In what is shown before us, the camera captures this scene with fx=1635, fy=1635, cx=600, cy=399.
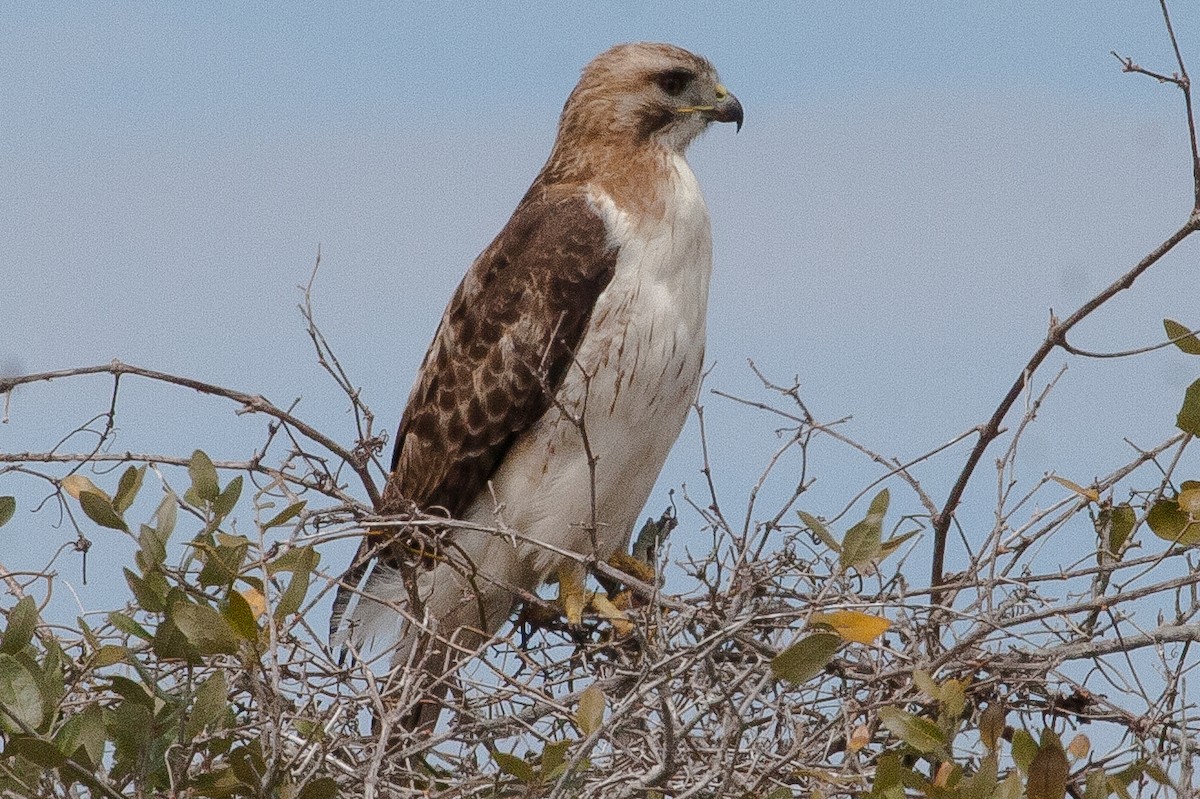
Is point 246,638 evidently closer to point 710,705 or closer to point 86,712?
point 86,712

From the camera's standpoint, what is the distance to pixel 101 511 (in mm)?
3309

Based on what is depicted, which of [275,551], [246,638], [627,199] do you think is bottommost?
[246,638]

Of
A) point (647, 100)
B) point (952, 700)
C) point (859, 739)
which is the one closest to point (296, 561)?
point (859, 739)

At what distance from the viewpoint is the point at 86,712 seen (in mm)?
3070

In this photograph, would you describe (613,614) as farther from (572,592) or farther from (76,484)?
(76,484)

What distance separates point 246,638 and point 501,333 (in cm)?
199

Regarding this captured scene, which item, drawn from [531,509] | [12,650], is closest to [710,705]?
[12,650]

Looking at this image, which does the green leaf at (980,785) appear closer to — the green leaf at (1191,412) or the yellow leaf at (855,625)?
the yellow leaf at (855,625)

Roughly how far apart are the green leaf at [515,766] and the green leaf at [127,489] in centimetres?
96

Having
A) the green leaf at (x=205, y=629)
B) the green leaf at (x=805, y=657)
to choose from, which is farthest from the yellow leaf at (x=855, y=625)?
the green leaf at (x=205, y=629)

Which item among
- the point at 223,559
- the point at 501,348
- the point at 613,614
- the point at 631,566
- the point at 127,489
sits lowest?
the point at 223,559

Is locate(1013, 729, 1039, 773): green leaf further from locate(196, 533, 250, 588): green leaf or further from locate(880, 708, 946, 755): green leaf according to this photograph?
locate(196, 533, 250, 588): green leaf

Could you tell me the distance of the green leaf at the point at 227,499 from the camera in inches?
131

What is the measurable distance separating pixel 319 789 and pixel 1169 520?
200 centimetres
